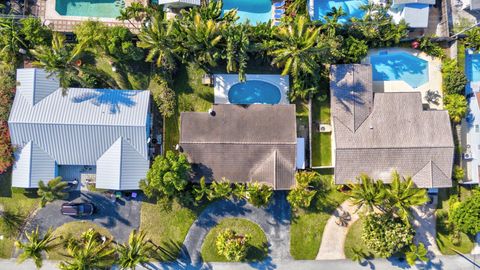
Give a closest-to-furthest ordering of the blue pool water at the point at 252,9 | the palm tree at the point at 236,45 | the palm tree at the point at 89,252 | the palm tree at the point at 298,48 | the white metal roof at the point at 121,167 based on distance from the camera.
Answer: the palm tree at the point at 298,48, the palm tree at the point at 89,252, the palm tree at the point at 236,45, the white metal roof at the point at 121,167, the blue pool water at the point at 252,9

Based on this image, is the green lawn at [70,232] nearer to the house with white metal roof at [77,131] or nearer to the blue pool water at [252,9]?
the house with white metal roof at [77,131]

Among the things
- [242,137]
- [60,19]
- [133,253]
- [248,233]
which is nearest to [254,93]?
[242,137]

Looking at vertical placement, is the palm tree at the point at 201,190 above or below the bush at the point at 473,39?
below

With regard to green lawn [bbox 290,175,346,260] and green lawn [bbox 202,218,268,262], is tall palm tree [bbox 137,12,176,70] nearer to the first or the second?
green lawn [bbox 202,218,268,262]

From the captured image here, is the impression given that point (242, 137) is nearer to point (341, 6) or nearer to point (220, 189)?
point (220, 189)

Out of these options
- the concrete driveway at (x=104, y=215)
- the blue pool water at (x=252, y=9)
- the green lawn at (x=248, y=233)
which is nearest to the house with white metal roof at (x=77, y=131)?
the concrete driveway at (x=104, y=215)

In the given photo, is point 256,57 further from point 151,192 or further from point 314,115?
point 151,192

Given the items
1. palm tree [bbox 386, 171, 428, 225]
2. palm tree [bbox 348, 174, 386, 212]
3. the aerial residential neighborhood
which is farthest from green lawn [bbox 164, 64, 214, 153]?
palm tree [bbox 386, 171, 428, 225]
